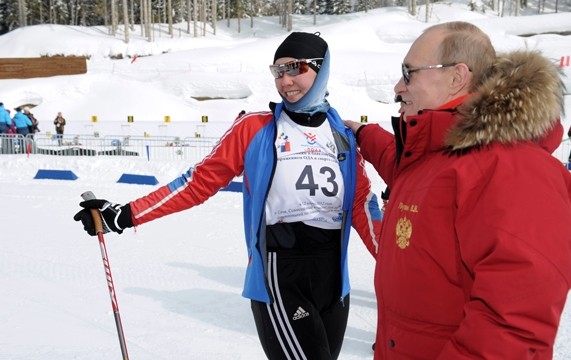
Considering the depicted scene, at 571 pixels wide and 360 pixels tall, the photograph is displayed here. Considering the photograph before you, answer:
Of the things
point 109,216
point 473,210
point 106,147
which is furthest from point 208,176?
point 106,147

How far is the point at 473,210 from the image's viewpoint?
1492 mm

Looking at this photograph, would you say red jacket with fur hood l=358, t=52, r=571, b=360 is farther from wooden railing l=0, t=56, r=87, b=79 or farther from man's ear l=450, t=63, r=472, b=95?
wooden railing l=0, t=56, r=87, b=79

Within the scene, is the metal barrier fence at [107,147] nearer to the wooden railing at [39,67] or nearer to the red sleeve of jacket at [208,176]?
the red sleeve of jacket at [208,176]

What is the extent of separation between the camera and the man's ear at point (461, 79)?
176cm

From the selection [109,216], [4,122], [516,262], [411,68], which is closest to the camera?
[516,262]

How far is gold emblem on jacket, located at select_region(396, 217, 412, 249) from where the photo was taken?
67.2 inches

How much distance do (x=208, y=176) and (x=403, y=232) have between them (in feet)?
4.90

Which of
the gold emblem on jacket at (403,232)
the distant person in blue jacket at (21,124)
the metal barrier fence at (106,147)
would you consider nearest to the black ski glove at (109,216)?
the gold emblem on jacket at (403,232)

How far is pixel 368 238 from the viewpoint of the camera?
3.05 metres

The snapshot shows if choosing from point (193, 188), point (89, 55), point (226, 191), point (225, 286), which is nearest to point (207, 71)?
point (89, 55)

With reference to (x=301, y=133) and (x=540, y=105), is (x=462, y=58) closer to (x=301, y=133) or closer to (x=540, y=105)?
(x=540, y=105)

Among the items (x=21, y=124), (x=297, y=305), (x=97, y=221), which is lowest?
(x=21, y=124)

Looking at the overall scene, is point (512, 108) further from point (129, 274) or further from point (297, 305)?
point (129, 274)

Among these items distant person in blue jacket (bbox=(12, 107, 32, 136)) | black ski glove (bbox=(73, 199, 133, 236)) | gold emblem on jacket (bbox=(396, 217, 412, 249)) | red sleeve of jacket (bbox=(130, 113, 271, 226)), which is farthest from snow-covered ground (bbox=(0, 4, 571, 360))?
distant person in blue jacket (bbox=(12, 107, 32, 136))
